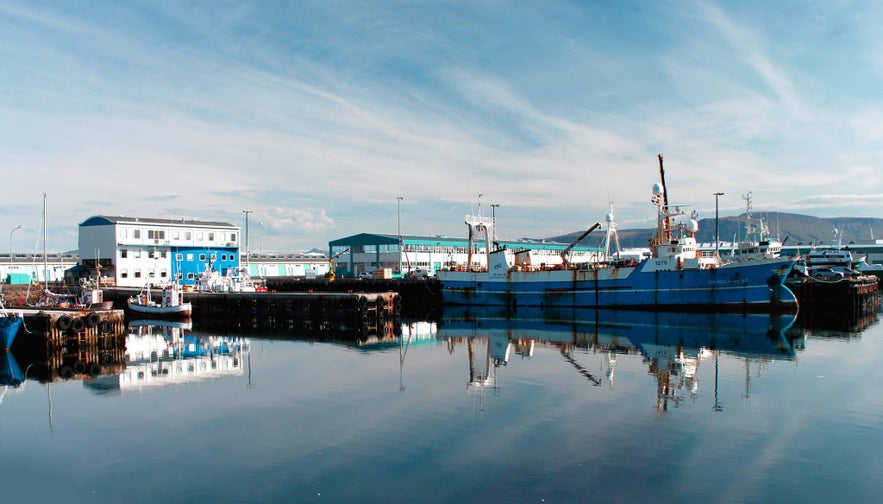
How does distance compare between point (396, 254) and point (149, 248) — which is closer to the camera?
point (149, 248)

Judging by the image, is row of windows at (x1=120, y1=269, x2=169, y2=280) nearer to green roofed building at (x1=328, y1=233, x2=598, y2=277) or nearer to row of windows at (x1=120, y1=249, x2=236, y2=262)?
row of windows at (x1=120, y1=249, x2=236, y2=262)

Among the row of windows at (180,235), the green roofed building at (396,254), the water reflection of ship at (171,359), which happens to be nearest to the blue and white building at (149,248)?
the row of windows at (180,235)

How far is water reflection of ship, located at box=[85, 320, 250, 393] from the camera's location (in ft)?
81.5

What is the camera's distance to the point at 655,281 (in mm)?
51500

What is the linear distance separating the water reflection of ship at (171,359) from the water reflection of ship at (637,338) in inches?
437

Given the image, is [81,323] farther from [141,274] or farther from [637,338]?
[141,274]

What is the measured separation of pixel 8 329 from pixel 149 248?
3862 cm

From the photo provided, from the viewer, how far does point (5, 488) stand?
13289 mm

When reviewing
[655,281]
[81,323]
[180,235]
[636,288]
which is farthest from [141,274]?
[655,281]

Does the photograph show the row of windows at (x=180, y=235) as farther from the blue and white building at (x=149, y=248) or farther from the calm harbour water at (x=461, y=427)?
the calm harbour water at (x=461, y=427)

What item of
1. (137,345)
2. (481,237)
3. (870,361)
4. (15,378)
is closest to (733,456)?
(870,361)

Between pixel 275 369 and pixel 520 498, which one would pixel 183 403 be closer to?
pixel 275 369

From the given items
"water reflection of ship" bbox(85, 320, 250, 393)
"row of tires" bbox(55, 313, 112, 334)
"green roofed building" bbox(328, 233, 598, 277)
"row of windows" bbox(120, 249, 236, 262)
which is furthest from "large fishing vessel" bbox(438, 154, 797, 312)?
"row of tires" bbox(55, 313, 112, 334)

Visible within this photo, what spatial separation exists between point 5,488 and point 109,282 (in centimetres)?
5718
